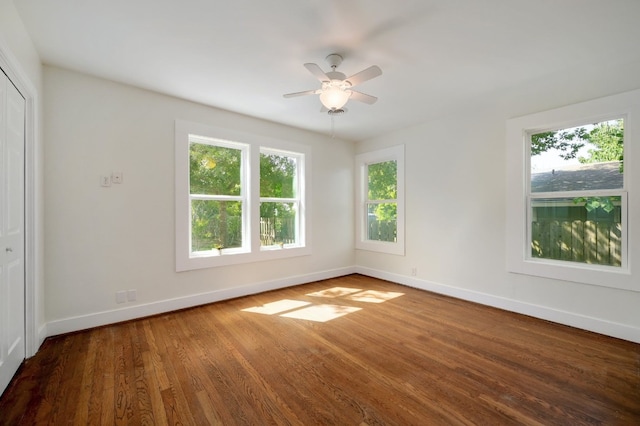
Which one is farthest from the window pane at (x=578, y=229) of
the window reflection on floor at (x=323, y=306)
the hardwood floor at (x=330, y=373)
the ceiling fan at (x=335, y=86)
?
the ceiling fan at (x=335, y=86)

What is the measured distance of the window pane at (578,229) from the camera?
2719 mm

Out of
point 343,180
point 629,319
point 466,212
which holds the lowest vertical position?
point 629,319

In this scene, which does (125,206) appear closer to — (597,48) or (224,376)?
(224,376)

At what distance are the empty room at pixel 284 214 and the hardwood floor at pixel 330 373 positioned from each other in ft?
0.06

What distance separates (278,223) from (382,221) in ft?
6.04

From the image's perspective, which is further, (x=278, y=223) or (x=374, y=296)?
(x=278, y=223)

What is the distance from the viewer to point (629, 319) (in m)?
2.54

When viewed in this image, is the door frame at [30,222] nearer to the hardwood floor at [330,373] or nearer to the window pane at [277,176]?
the hardwood floor at [330,373]

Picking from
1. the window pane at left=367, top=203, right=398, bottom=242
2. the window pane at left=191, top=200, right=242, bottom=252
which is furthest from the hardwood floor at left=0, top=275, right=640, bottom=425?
the window pane at left=367, top=203, right=398, bottom=242

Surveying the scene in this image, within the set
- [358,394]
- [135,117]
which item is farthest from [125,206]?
[358,394]

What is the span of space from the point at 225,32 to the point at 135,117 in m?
1.61

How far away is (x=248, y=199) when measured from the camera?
397cm

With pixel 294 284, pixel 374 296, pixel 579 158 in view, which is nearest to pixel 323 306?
pixel 374 296

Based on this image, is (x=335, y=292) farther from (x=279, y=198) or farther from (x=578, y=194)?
(x=578, y=194)
